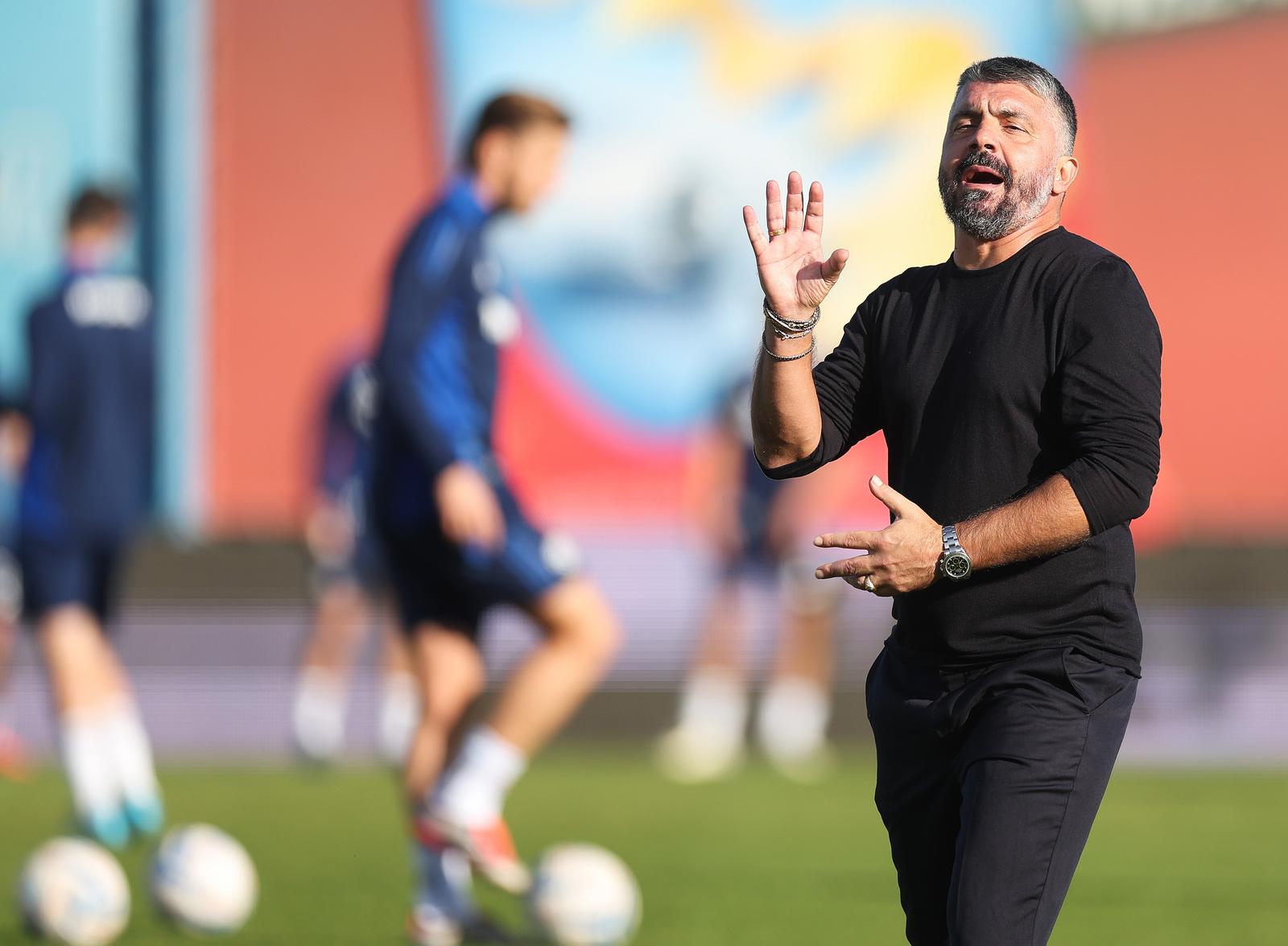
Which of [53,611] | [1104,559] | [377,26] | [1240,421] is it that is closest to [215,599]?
[377,26]

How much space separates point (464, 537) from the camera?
5777 mm

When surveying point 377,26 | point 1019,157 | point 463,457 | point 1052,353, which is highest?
point 377,26

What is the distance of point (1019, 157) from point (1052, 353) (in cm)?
36

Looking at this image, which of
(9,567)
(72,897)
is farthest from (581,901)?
(9,567)

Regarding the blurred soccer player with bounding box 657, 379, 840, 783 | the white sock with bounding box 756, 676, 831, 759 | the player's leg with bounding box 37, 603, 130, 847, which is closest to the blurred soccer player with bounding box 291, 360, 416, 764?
the blurred soccer player with bounding box 657, 379, 840, 783

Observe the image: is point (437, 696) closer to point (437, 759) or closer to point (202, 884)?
point (437, 759)

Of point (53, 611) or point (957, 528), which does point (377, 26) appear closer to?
point (53, 611)

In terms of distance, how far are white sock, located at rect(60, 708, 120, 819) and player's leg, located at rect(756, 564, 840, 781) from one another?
471 centimetres

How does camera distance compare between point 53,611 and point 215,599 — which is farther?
point 215,599

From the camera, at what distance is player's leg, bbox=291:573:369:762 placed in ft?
39.9

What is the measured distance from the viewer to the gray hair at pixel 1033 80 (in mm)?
3496

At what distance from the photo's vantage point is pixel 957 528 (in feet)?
11.0

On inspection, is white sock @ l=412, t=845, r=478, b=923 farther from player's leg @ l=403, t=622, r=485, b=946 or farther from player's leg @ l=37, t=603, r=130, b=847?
player's leg @ l=37, t=603, r=130, b=847

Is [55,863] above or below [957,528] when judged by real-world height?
below
